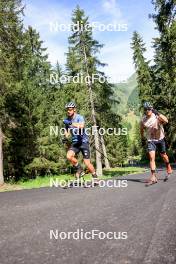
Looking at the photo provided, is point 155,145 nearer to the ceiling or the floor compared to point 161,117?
nearer to the floor

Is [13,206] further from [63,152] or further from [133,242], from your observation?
[63,152]

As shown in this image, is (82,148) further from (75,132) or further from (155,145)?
(155,145)

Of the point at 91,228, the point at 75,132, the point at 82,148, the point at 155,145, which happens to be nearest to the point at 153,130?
the point at 155,145

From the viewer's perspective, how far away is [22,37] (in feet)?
82.5

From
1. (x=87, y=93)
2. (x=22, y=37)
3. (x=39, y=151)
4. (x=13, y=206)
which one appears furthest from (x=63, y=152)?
(x=13, y=206)

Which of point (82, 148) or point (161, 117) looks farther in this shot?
point (161, 117)

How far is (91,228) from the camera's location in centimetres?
486

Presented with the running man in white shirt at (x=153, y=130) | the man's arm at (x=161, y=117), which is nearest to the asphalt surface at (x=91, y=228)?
Answer: the running man in white shirt at (x=153, y=130)

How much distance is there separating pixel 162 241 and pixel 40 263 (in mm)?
1352

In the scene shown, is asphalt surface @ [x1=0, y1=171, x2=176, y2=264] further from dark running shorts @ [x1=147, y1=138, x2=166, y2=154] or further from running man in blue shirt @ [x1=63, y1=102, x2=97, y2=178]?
dark running shorts @ [x1=147, y1=138, x2=166, y2=154]

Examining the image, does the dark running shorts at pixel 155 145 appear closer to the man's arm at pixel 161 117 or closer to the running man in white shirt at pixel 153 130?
the running man in white shirt at pixel 153 130

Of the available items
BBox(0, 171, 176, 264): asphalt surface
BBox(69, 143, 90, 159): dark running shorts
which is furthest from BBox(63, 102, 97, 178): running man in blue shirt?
BBox(0, 171, 176, 264): asphalt surface

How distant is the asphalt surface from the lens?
3.65 metres

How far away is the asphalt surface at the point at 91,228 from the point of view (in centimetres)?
365
